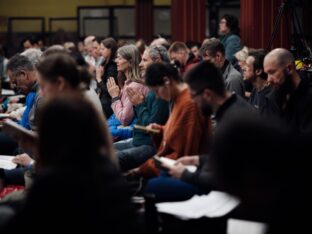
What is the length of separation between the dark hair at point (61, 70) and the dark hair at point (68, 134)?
1151 millimetres

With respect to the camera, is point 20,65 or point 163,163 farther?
point 20,65

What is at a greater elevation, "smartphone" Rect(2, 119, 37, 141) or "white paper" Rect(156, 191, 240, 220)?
"smartphone" Rect(2, 119, 37, 141)

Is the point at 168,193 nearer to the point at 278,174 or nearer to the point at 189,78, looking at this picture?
the point at 189,78

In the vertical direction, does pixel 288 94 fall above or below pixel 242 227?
above

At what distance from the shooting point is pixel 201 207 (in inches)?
165

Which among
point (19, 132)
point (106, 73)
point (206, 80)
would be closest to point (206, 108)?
point (206, 80)

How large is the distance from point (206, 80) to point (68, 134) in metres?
1.70

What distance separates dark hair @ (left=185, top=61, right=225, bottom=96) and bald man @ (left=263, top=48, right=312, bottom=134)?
24.0 inches

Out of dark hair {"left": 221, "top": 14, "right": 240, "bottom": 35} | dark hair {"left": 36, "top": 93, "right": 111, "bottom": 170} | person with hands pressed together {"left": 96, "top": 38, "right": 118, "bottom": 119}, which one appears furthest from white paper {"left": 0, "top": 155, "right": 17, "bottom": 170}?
dark hair {"left": 221, "top": 14, "right": 240, "bottom": 35}

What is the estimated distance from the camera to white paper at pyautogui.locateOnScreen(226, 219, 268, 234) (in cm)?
361

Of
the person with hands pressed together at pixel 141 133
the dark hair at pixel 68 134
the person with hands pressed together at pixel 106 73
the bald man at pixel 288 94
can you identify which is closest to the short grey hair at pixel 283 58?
the bald man at pixel 288 94

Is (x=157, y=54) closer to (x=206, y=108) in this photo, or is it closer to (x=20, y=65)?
(x=20, y=65)

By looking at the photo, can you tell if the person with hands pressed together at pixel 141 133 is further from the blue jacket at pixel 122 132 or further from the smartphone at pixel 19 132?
the smartphone at pixel 19 132

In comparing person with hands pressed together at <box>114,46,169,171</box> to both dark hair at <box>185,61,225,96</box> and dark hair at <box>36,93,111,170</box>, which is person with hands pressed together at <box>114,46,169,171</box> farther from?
dark hair at <box>36,93,111,170</box>
